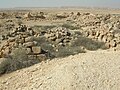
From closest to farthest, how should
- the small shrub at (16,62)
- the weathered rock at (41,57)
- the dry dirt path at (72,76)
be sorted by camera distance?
the dry dirt path at (72,76)
the small shrub at (16,62)
the weathered rock at (41,57)

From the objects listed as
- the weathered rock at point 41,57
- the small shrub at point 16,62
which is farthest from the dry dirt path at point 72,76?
the weathered rock at point 41,57

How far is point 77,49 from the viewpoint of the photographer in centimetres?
1243

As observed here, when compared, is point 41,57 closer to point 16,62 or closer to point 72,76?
point 16,62

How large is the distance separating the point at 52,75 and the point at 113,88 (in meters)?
1.95

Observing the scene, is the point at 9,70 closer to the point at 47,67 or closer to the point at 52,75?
the point at 47,67

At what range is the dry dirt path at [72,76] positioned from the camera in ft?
24.2

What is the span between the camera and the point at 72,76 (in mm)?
7773

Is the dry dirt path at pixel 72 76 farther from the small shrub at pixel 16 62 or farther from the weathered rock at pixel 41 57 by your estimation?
the weathered rock at pixel 41 57

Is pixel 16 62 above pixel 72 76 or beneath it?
beneath

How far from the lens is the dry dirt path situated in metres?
7.36

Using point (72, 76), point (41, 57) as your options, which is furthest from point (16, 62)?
point (72, 76)

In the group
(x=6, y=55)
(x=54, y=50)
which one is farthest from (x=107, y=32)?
(x=6, y=55)

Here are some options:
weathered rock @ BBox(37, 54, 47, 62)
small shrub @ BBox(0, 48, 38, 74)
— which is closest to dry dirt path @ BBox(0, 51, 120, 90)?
small shrub @ BBox(0, 48, 38, 74)

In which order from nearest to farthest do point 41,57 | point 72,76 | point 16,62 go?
point 72,76, point 16,62, point 41,57
